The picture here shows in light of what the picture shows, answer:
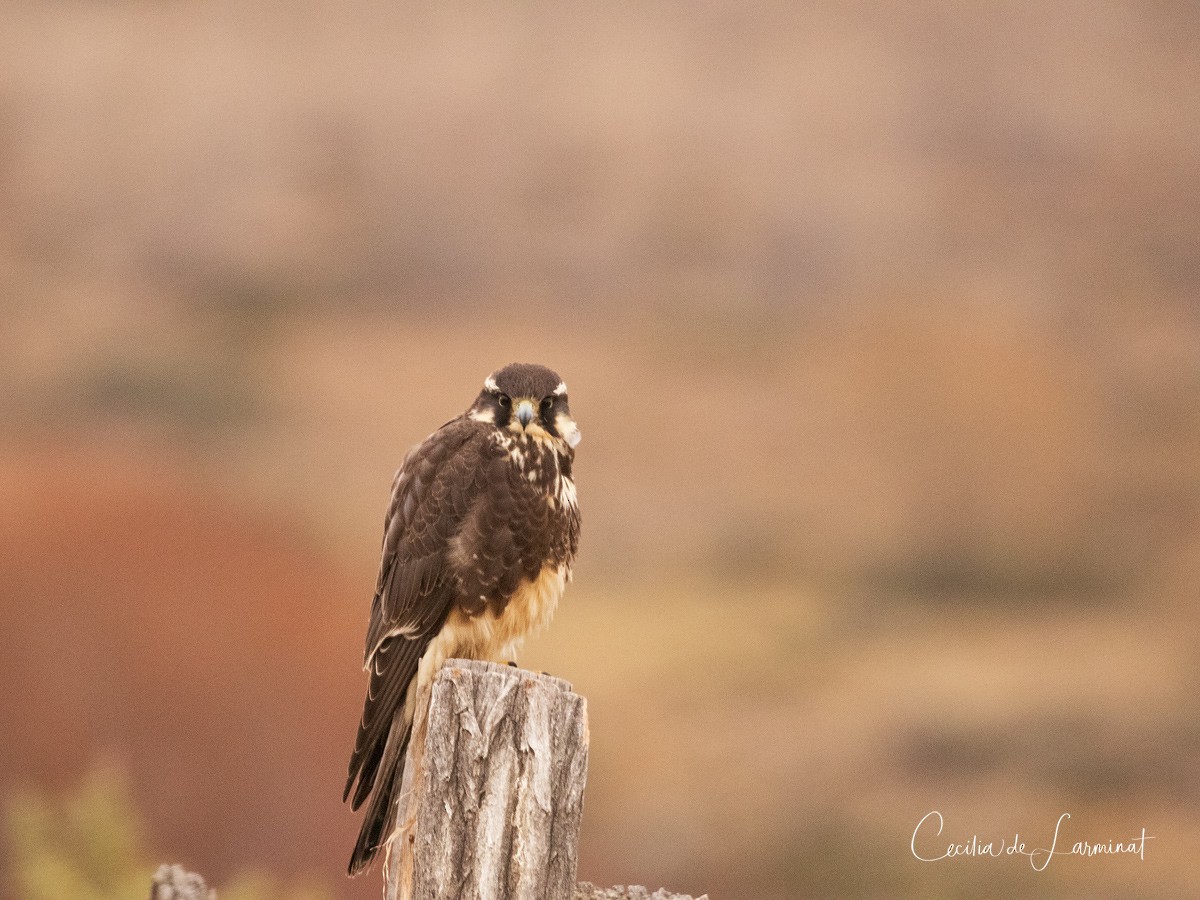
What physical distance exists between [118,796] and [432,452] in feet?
6.34

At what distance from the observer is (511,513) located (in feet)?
9.12

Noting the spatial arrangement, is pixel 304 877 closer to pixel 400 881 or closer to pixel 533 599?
pixel 533 599

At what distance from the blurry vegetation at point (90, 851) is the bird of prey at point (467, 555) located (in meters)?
1.33

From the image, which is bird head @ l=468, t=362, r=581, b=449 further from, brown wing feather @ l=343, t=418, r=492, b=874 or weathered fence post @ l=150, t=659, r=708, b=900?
weathered fence post @ l=150, t=659, r=708, b=900

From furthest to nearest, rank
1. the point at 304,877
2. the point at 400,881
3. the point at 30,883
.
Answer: the point at 304,877 < the point at 30,883 < the point at 400,881

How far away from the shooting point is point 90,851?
391 cm

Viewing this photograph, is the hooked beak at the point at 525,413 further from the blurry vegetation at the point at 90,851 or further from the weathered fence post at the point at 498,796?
the blurry vegetation at the point at 90,851

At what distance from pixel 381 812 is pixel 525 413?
932 millimetres

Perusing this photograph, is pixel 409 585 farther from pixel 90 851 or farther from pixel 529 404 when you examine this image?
pixel 90 851

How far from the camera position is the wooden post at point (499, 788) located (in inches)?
77.9

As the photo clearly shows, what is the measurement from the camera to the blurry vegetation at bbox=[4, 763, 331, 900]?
12.2 feet

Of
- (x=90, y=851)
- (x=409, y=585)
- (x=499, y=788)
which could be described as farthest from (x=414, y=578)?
(x=90, y=851)

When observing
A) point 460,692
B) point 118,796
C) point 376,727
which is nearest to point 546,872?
point 460,692

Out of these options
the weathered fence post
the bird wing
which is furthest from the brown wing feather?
the weathered fence post
